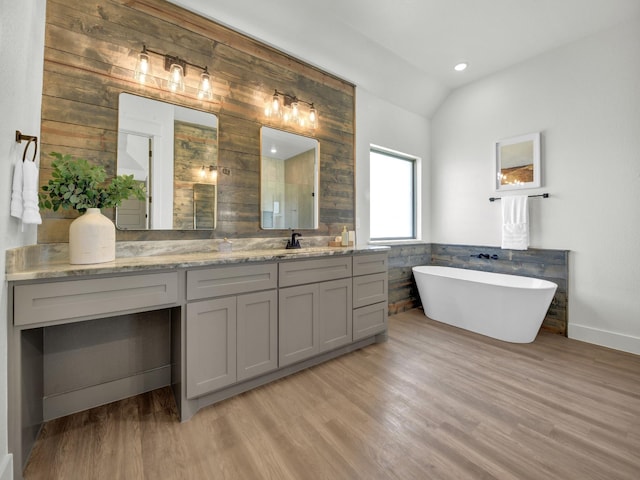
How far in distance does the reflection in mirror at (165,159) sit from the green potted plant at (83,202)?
29 centimetres

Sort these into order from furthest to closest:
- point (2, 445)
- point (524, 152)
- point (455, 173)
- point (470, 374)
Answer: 1. point (455, 173)
2. point (524, 152)
3. point (470, 374)
4. point (2, 445)

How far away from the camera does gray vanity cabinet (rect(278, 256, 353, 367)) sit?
199 centimetres

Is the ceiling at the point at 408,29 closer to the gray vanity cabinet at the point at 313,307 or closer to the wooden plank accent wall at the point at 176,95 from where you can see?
the wooden plank accent wall at the point at 176,95

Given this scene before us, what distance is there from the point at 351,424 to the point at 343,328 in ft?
2.78

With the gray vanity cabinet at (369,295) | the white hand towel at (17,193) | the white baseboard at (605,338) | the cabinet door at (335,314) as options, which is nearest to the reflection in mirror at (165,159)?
the white hand towel at (17,193)

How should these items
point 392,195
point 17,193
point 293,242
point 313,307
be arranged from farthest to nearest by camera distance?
point 392,195
point 293,242
point 313,307
point 17,193

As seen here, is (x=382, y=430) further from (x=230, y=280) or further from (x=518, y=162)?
(x=518, y=162)

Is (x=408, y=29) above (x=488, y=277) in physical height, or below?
above

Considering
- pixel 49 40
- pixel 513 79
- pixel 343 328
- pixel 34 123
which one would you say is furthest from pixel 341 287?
pixel 513 79

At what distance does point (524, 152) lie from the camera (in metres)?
3.19

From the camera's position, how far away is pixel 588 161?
2.78 metres

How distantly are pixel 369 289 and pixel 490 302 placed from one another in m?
1.32

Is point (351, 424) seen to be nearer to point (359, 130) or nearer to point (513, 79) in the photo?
point (359, 130)

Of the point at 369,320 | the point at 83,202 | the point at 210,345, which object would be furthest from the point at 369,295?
the point at 83,202
